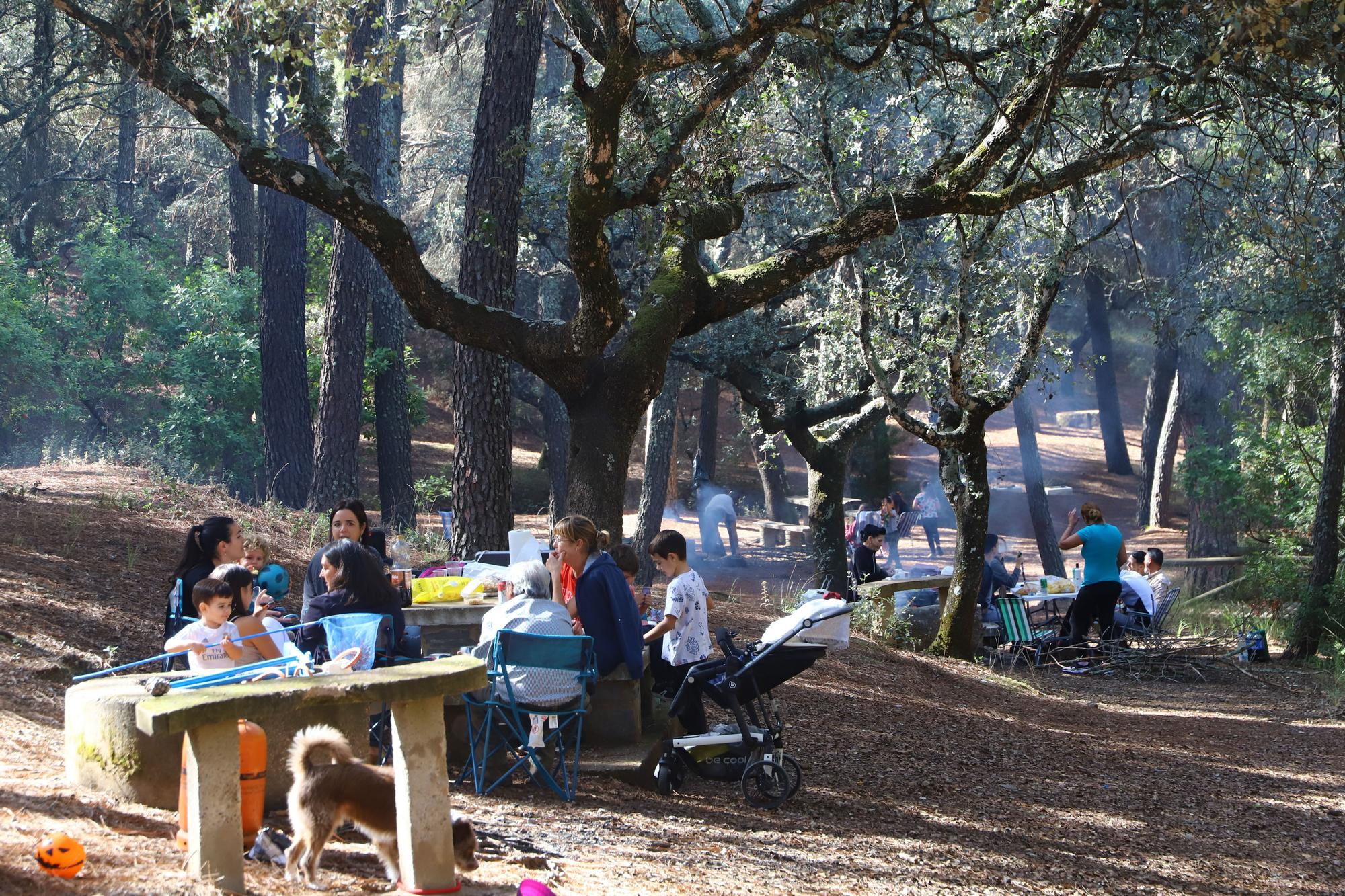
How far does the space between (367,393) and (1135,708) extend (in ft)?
45.2

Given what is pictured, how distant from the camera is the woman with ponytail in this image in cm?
682

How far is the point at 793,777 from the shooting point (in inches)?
274

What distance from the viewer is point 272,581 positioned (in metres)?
7.90

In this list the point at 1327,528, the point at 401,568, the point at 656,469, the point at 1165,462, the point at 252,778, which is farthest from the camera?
the point at 1165,462

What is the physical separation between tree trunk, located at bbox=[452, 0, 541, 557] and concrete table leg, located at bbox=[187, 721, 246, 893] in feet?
22.1

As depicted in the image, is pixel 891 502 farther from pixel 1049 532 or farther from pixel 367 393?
pixel 367 393

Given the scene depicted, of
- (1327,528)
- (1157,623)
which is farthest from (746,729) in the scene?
(1327,528)

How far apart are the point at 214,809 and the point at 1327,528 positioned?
13.8 metres

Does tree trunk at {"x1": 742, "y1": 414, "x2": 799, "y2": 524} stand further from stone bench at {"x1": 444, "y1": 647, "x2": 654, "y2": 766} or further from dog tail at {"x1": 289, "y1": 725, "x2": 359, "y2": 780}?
dog tail at {"x1": 289, "y1": 725, "x2": 359, "y2": 780}

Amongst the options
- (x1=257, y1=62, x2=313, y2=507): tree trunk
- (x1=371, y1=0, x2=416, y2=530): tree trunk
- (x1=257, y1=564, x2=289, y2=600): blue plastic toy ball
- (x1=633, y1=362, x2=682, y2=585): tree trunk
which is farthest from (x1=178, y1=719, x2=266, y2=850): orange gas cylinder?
(x1=633, y1=362, x2=682, y2=585): tree trunk

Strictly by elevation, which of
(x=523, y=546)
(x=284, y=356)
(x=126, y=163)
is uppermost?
(x=126, y=163)

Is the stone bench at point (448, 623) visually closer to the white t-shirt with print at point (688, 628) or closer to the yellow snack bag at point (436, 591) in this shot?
the yellow snack bag at point (436, 591)

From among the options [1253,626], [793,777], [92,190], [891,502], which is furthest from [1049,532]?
[92,190]

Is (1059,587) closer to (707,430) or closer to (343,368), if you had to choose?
(343,368)
